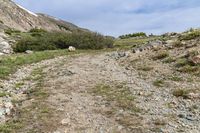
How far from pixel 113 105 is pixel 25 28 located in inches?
2514

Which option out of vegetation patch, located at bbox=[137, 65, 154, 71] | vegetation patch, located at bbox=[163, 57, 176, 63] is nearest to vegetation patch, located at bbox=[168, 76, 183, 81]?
vegetation patch, located at bbox=[137, 65, 154, 71]

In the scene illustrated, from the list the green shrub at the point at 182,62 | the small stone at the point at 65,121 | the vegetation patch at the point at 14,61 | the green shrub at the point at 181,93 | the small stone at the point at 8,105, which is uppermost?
the green shrub at the point at 182,62

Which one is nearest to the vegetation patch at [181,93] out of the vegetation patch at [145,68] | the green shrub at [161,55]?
the vegetation patch at [145,68]

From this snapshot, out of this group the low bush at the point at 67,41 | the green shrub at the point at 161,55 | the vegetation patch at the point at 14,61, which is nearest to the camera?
the green shrub at the point at 161,55

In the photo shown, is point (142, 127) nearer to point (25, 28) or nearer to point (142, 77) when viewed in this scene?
point (142, 77)

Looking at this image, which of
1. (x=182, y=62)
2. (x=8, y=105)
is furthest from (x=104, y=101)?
(x=182, y=62)

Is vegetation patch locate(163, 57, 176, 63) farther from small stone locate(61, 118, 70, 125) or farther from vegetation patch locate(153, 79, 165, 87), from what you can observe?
small stone locate(61, 118, 70, 125)

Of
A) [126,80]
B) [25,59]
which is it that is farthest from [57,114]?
[25,59]

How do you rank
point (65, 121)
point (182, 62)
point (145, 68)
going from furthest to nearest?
1. point (145, 68)
2. point (182, 62)
3. point (65, 121)

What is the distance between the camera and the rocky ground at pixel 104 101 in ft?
37.9

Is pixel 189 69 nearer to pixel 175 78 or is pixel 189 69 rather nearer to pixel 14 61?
pixel 175 78

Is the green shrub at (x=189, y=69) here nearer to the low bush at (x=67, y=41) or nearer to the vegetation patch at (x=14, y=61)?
the vegetation patch at (x=14, y=61)

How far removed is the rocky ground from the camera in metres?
11.6

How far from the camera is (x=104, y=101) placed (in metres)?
14.1
